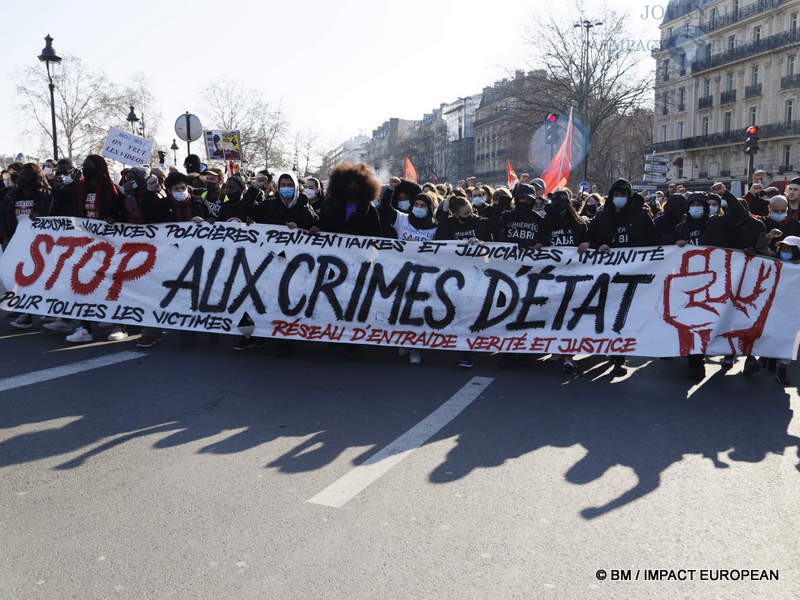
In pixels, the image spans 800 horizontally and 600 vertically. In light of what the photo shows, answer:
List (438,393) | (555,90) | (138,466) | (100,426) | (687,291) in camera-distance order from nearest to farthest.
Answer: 1. (138,466)
2. (100,426)
3. (438,393)
4. (687,291)
5. (555,90)

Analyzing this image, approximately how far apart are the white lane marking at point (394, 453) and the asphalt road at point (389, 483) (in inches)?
0.8

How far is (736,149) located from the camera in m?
55.6

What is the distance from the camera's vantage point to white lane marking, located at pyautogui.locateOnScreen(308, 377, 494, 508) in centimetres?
411

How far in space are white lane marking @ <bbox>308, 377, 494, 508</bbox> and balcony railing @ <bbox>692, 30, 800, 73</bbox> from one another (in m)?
54.0

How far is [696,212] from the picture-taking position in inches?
338

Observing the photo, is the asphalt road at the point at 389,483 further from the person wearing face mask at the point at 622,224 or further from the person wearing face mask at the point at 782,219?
the person wearing face mask at the point at 782,219

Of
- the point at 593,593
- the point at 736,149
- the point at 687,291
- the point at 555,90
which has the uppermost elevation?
the point at 555,90

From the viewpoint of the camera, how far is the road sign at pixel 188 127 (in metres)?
16.2

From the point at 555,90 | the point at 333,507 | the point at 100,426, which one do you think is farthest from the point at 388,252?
the point at 555,90

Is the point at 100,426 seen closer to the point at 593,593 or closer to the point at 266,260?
the point at 266,260

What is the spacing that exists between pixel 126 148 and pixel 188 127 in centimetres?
531

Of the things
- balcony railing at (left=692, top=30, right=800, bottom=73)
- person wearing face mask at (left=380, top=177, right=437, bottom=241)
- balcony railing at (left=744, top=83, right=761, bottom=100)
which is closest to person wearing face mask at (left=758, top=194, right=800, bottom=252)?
person wearing face mask at (left=380, top=177, right=437, bottom=241)

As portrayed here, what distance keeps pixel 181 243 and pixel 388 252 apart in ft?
7.71

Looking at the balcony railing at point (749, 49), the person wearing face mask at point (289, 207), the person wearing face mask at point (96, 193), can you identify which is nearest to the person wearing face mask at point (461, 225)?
the person wearing face mask at point (289, 207)
